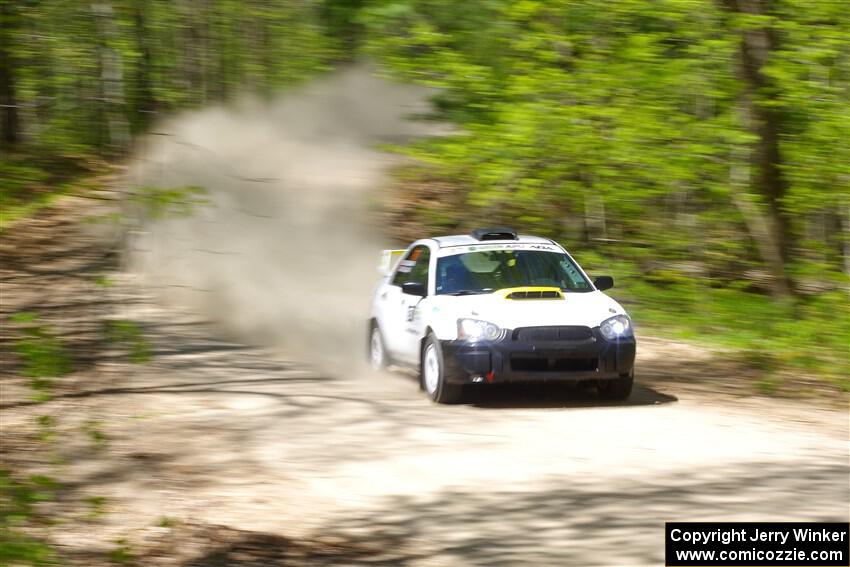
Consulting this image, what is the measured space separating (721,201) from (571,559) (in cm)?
1263

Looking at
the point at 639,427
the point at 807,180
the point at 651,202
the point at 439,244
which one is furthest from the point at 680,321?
the point at 639,427

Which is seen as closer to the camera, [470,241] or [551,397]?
[551,397]

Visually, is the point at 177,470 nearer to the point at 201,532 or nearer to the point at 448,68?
the point at 201,532

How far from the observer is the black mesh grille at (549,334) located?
11281mm

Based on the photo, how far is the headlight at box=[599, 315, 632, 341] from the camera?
11.5 meters

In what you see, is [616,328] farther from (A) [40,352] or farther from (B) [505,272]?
(A) [40,352]

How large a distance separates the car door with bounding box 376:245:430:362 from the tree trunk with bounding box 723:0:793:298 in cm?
611

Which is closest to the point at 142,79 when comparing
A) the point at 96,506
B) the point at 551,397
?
the point at 96,506

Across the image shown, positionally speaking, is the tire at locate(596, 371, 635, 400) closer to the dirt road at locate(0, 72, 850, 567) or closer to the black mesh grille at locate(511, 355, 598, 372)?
the dirt road at locate(0, 72, 850, 567)

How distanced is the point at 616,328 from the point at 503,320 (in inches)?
45.9

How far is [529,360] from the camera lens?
11273mm

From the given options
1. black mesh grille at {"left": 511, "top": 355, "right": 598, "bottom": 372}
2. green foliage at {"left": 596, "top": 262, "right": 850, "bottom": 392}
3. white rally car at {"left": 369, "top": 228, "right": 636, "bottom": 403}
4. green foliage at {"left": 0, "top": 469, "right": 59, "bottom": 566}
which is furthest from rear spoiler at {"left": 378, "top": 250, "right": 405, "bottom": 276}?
green foliage at {"left": 0, "top": 469, "right": 59, "bottom": 566}

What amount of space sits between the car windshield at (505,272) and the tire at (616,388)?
110 cm

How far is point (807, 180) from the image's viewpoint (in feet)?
53.8
